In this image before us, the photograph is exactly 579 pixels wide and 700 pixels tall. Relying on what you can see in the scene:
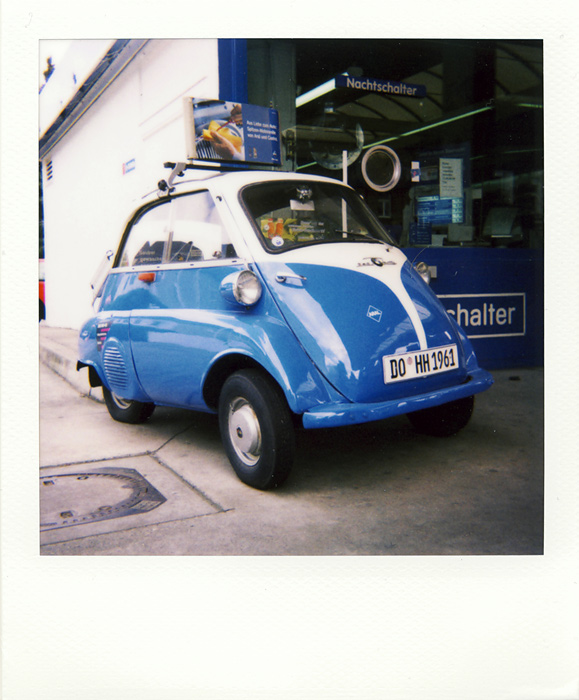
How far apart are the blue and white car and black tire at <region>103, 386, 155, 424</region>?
1.22 ft

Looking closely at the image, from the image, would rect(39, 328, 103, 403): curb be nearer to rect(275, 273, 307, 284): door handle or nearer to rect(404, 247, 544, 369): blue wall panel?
rect(275, 273, 307, 284): door handle

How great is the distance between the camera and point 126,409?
14.0 feet

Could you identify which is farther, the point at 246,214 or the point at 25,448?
the point at 246,214

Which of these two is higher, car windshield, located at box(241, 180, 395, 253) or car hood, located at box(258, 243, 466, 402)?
car windshield, located at box(241, 180, 395, 253)

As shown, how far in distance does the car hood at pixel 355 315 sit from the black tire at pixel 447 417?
51 centimetres

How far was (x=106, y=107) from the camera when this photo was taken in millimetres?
5668

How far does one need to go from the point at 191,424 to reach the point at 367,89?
12.7 ft

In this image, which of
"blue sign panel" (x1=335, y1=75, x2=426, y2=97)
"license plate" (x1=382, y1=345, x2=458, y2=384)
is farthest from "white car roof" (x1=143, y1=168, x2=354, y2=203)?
"blue sign panel" (x1=335, y1=75, x2=426, y2=97)

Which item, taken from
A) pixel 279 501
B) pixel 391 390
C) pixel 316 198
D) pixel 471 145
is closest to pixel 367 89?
pixel 471 145

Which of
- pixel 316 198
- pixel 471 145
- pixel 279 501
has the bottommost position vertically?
pixel 279 501

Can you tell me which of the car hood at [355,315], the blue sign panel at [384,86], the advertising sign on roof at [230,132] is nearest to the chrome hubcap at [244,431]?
the car hood at [355,315]

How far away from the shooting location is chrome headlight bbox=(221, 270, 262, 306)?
2850 mm

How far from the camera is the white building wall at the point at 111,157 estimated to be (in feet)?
14.0
